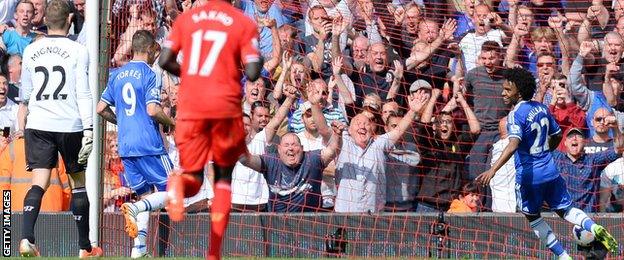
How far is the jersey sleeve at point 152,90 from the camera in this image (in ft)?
44.5

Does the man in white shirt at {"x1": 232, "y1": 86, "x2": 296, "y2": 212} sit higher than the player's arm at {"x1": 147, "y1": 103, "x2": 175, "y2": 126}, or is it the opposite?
the player's arm at {"x1": 147, "y1": 103, "x2": 175, "y2": 126}

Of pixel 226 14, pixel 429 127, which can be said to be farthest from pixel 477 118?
pixel 226 14

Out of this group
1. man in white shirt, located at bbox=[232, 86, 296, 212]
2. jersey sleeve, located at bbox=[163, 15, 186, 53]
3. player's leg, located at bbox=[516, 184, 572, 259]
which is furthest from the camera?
man in white shirt, located at bbox=[232, 86, 296, 212]

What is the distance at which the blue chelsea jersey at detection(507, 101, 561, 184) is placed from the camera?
44.7 feet

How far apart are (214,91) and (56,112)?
11.3 ft

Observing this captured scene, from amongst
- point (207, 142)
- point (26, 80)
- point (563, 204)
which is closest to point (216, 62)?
point (207, 142)

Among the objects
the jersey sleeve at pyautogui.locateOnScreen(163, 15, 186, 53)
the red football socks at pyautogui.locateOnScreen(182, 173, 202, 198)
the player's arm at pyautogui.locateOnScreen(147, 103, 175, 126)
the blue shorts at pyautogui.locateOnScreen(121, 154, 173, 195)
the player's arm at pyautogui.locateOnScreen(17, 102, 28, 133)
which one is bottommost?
the red football socks at pyautogui.locateOnScreen(182, 173, 202, 198)

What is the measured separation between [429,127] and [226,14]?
6.74 metres

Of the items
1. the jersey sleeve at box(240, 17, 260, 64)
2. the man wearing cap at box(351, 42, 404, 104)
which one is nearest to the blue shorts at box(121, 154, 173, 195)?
the man wearing cap at box(351, 42, 404, 104)

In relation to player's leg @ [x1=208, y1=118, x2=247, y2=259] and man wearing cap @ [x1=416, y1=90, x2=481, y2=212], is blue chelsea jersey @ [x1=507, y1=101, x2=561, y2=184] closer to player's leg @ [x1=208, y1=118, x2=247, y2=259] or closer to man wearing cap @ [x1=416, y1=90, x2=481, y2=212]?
man wearing cap @ [x1=416, y1=90, x2=481, y2=212]

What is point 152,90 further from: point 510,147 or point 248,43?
point 248,43

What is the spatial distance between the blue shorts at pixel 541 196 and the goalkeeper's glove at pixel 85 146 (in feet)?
13.1

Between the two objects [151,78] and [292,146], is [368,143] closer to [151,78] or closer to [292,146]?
[292,146]

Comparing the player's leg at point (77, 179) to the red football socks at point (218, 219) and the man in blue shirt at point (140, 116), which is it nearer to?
the man in blue shirt at point (140, 116)
